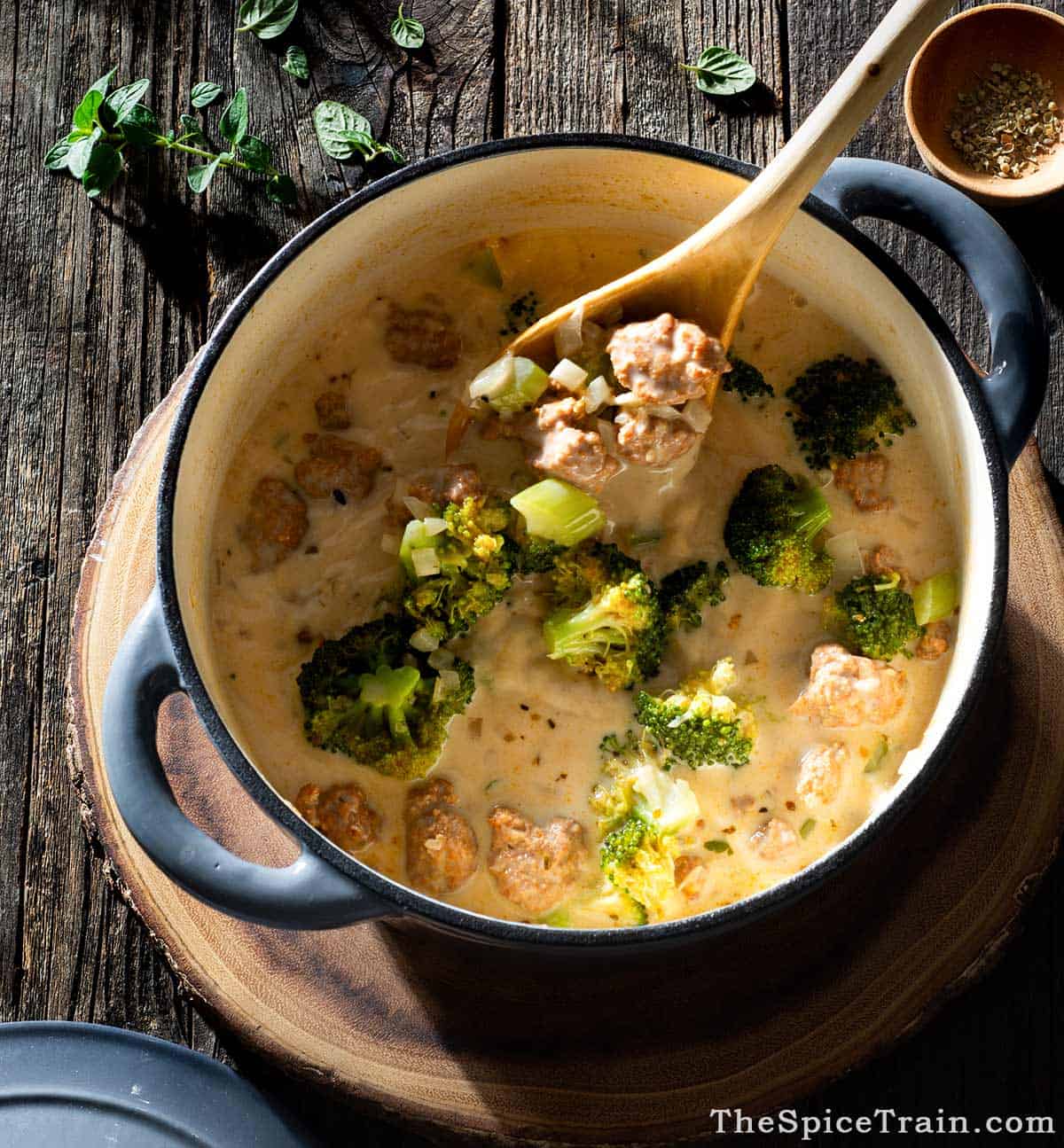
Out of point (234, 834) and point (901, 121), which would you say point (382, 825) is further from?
point (901, 121)

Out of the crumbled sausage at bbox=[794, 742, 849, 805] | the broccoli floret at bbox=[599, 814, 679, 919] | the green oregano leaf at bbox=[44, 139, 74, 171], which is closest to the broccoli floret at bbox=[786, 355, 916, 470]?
the crumbled sausage at bbox=[794, 742, 849, 805]

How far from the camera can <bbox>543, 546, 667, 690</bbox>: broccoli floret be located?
2.51 metres

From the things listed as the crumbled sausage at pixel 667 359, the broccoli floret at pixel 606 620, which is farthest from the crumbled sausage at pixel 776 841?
the crumbled sausage at pixel 667 359

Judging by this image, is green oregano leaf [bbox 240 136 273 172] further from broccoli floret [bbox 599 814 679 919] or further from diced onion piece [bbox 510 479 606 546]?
broccoli floret [bbox 599 814 679 919]

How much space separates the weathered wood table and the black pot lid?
314 millimetres

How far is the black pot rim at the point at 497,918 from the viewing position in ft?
6.83

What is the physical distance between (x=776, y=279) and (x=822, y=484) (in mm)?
475

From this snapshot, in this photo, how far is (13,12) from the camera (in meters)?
3.10

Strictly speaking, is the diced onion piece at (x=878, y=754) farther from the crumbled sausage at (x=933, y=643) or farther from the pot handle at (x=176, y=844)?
the pot handle at (x=176, y=844)

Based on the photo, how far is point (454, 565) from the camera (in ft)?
8.21

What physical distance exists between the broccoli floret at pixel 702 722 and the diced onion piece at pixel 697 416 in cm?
47

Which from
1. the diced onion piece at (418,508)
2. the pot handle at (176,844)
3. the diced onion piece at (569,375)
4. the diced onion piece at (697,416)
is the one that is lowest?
the pot handle at (176,844)

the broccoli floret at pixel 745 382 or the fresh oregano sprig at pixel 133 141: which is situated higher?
the fresh oregano sprig at pixel 133 141

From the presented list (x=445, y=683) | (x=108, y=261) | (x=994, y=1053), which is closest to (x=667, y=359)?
(x=445, y=683)
